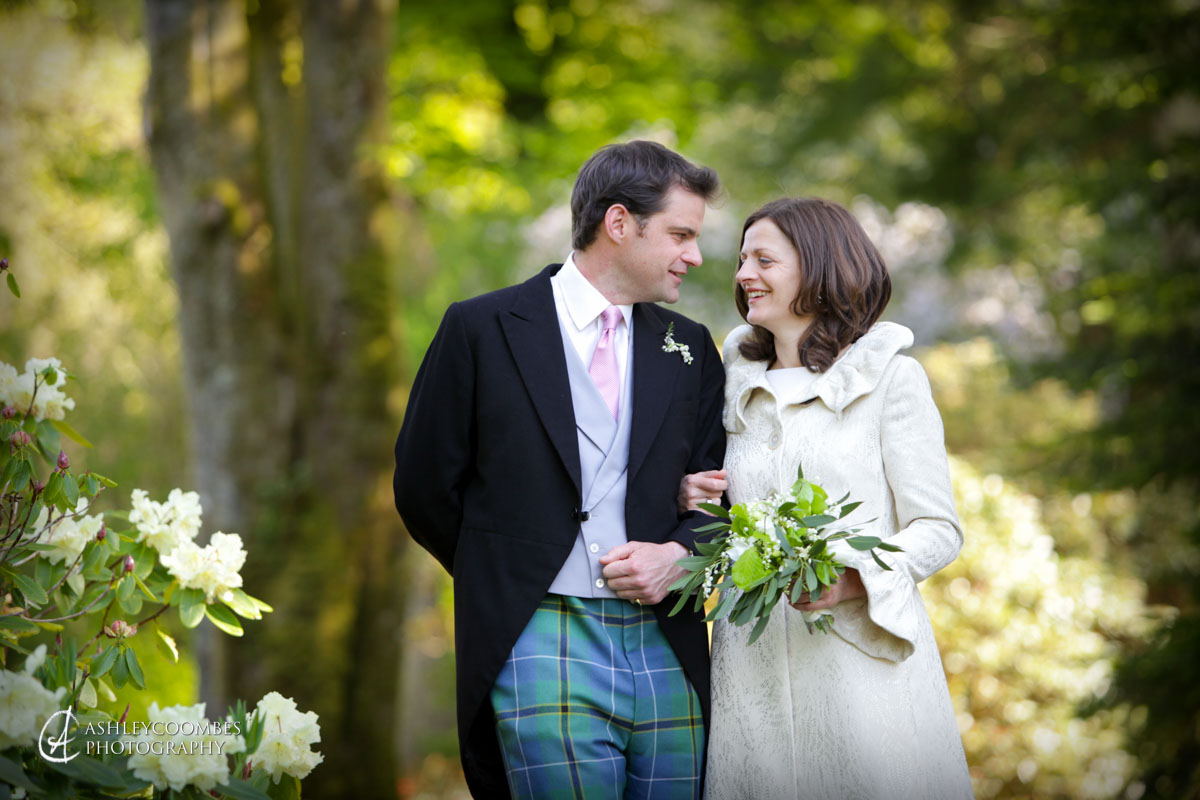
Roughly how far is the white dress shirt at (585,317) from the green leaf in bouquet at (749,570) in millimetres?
768

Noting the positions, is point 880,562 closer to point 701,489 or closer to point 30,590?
point 701,489

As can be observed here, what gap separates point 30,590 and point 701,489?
1665 mm

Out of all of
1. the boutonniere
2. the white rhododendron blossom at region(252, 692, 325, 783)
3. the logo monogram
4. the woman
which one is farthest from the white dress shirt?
the logo monogram

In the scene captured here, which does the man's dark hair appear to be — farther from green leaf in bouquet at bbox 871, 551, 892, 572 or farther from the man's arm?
green leaf in bouquet at bbox 871, 551, 892, 572

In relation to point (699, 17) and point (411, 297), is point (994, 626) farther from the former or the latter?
point (699, 17)

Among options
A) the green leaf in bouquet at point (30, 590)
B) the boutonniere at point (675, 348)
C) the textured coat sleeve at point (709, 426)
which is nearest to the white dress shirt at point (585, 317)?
the boutonniere at point (675, 348)

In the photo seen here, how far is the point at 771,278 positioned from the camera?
9.60 feet

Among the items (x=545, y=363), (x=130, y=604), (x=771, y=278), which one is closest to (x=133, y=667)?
(x=130, y=604)

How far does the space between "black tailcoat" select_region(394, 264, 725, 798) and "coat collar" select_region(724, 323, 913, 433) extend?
0.52 ft

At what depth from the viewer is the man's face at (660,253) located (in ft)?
10.2

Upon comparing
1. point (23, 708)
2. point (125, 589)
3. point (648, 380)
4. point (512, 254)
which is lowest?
point (23, 708)

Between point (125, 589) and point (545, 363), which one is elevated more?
point (545, 363)

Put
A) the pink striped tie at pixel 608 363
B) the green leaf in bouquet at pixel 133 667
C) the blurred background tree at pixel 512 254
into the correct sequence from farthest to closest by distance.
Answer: the blurred background tree at pixel 512 254
the pink striped tie at pixel 608 363
the green leaf in bouquet at pixel 133 667

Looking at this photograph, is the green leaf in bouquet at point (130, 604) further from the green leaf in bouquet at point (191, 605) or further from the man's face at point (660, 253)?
the man's face at point (660, 253)
